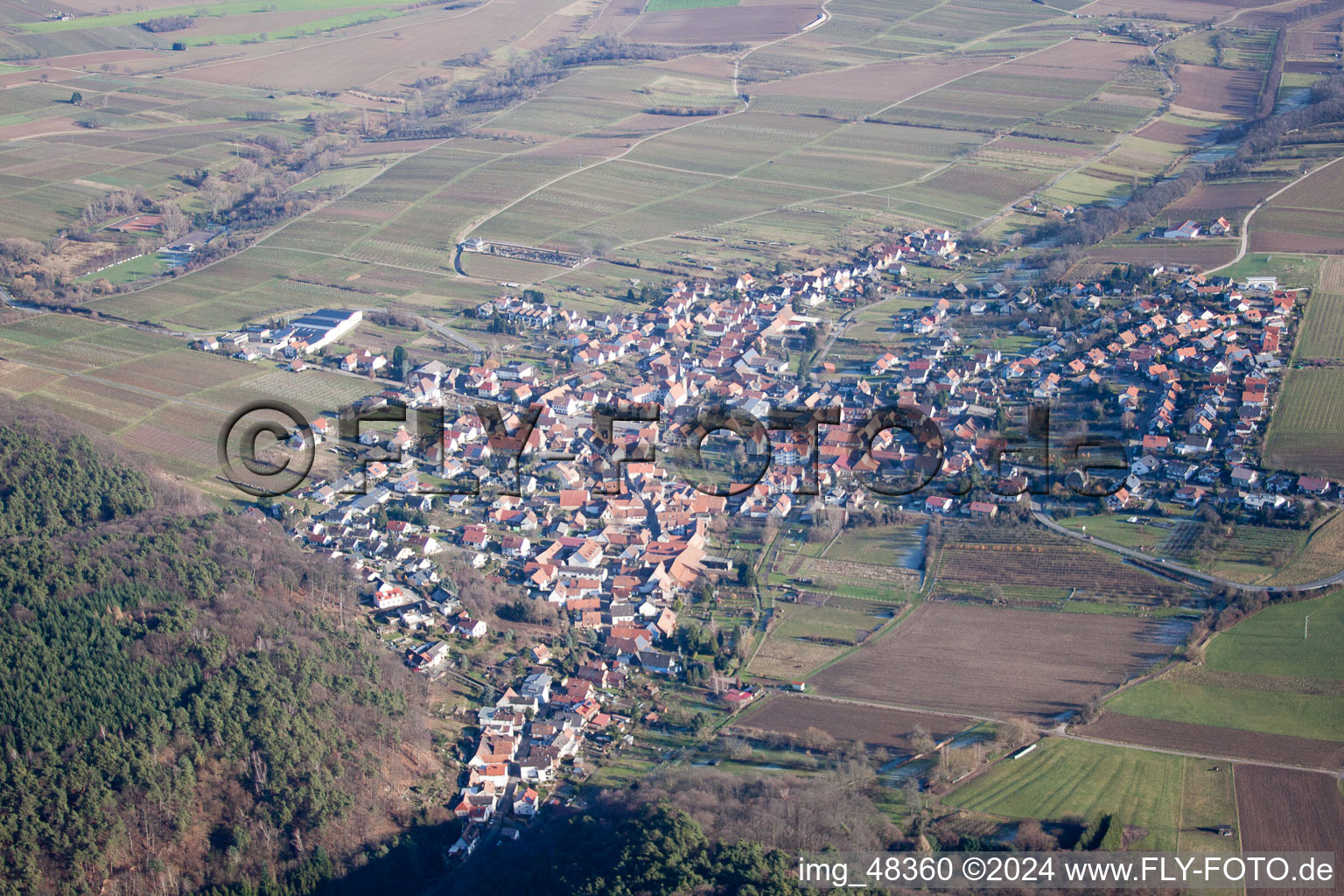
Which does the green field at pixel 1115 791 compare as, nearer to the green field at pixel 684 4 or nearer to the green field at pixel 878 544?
the green field at pixel 878 544

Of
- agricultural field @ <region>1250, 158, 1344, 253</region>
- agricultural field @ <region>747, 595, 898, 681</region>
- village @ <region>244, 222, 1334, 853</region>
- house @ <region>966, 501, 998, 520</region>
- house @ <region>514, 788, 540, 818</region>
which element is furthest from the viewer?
agricultural field @ <region>1250, 158, 1344, 253</region>

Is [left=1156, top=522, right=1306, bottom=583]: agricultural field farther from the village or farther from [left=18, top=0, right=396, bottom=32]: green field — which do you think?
[left=18, top=0, right=396, bottom=32]: green field

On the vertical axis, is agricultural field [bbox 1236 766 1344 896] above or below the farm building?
below

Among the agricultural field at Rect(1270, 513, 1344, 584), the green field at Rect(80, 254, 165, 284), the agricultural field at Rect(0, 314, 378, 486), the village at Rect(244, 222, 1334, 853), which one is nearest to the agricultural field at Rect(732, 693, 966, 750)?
the village at Rect(244, 222, 1334, 853)

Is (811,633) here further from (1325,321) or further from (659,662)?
(1325,321)

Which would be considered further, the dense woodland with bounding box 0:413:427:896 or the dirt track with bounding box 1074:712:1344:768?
the dirt track with bounding box 1074:712:1344:768

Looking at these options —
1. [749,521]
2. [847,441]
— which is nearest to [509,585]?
[749,521]
